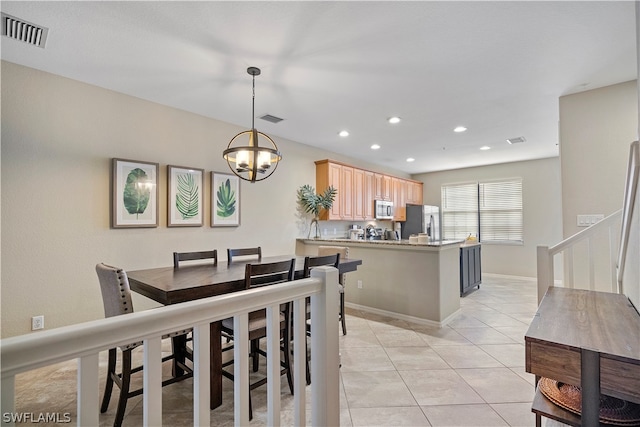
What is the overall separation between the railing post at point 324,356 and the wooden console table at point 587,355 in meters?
0.90

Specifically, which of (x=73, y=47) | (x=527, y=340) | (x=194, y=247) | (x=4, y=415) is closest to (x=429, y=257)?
(x=527, y=340)

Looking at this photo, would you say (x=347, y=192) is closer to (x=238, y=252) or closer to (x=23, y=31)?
(x=238, y=252)

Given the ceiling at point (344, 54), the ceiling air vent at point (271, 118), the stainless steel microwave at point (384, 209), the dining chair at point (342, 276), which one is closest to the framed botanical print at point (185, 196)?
the ceiling at point (344, 54)

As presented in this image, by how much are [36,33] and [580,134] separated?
4974 mm

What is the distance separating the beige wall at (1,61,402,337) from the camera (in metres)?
2.61

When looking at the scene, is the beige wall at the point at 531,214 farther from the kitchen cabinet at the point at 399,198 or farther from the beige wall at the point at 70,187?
the beige wall at the point at 70,187

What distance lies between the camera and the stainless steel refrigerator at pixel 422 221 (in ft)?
23.1

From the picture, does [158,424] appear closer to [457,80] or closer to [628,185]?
[628,185]

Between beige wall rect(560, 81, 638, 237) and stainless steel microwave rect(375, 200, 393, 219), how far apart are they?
352 centimetres

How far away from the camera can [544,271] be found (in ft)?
8.30

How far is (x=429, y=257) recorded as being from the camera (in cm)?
368

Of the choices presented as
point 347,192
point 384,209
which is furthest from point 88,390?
point 384,209

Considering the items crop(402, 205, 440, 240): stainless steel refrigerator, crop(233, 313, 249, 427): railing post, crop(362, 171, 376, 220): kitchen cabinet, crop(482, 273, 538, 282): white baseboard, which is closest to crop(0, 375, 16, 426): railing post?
crop(233, 313, 249, 427): railing post

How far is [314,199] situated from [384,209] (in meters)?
2.24
